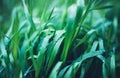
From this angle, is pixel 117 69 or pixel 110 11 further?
pixel 110 11

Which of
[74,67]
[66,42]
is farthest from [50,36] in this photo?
[74,67]

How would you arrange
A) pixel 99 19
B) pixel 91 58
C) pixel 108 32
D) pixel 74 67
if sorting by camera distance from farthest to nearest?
pixel 99 19 → pixel 108 32 → pixel 91 58 → pixel 74 67

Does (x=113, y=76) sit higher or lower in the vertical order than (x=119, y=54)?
lower

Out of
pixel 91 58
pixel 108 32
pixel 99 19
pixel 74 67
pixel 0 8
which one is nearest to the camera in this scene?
pixel 74 67

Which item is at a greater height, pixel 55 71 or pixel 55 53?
pixel 55 53

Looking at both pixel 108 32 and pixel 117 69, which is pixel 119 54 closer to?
pixel 117 69

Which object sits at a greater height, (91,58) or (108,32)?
(108,32)

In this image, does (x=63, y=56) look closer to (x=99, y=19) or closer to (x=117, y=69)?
(x=117, y=69)

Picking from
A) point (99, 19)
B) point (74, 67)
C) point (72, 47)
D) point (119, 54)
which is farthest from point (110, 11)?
point (74, 67)

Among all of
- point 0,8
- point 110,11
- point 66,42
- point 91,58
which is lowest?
point 91,58
